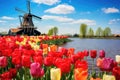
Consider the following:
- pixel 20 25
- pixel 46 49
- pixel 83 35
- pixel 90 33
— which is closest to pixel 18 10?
pixel 20 25

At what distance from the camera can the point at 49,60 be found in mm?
3582

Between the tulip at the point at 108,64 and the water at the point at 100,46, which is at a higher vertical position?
the tulip at the point at 108,64

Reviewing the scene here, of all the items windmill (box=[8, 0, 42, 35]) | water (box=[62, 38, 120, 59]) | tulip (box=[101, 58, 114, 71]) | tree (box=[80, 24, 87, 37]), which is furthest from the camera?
tree (box=[80, 24, 87, 37])

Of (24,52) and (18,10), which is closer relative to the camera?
(24,52)

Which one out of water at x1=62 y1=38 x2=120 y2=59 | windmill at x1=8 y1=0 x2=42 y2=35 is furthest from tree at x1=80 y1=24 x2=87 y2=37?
water at x1=62 y1=38 x2=120 y2=59

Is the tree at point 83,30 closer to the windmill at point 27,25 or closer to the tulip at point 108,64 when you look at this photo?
the windmill at point 27,25

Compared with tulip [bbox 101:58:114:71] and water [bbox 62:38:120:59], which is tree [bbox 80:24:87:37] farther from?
tulip [bbox 101:58:114:71]

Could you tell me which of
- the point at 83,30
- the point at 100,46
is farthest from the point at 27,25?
the point at 83,30

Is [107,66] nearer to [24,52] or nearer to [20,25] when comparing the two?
[24,52]

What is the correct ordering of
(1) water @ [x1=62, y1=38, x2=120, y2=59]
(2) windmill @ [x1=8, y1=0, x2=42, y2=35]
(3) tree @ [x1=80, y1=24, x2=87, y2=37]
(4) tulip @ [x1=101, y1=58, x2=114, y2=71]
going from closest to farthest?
(4) tulip @ [x1=101, y1=58, x2=114, y2=71] → (1) water @ [x1=62, y1=38, x2=120, y2=59] → (2) windmill @ [x1=8, y1=0, x2=42, y2=35] → (3) tree @ [x1=80, y1=24, x2=87, y2=37]

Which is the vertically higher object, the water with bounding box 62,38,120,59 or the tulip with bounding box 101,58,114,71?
the tulip with bounding box 101,58,114,71

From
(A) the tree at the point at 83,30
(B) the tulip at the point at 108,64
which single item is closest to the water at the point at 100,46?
(B) the tulip at the point at 108,64

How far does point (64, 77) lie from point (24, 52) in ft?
2.87

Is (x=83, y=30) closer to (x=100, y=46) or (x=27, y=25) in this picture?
(x=27, y=25)
